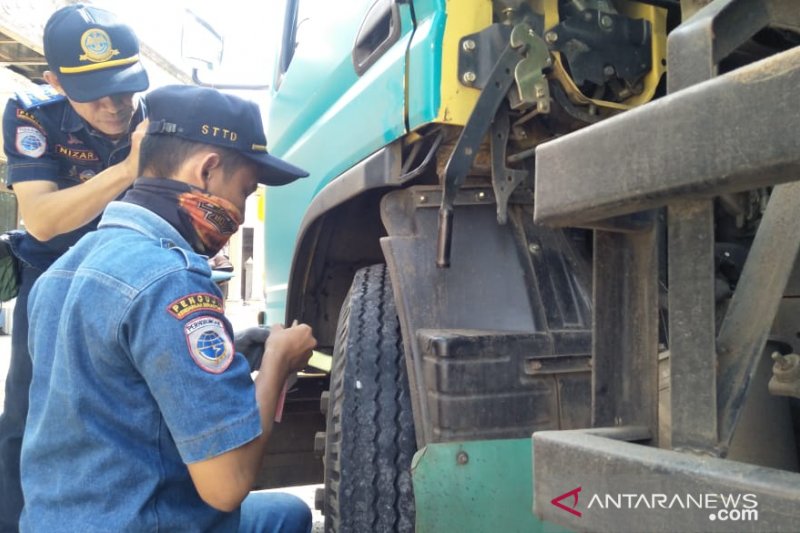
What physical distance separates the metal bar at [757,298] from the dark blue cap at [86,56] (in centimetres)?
192

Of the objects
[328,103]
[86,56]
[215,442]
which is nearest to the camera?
[215,442]

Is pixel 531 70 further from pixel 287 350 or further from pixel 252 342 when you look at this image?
pixel 252 342

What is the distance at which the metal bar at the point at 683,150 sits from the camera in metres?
0.76

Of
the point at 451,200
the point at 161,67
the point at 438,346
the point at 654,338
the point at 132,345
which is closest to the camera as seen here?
the point at 654,338

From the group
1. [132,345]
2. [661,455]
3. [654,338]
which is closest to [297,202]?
[132,345]

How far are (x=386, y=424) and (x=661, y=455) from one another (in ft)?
2.69

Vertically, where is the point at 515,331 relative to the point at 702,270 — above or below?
below

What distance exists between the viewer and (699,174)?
2.70ft

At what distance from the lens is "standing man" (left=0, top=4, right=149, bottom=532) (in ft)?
7.09

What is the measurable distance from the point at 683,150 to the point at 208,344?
894 mm

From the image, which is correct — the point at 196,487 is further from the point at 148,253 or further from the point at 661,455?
the point at 661,455

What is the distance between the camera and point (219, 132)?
1.57 metres

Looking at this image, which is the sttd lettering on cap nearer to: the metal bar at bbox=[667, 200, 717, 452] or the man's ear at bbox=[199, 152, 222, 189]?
the man's ear at bbox=[199, 152, 222, 189]

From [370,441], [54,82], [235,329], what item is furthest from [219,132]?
[235,329]
